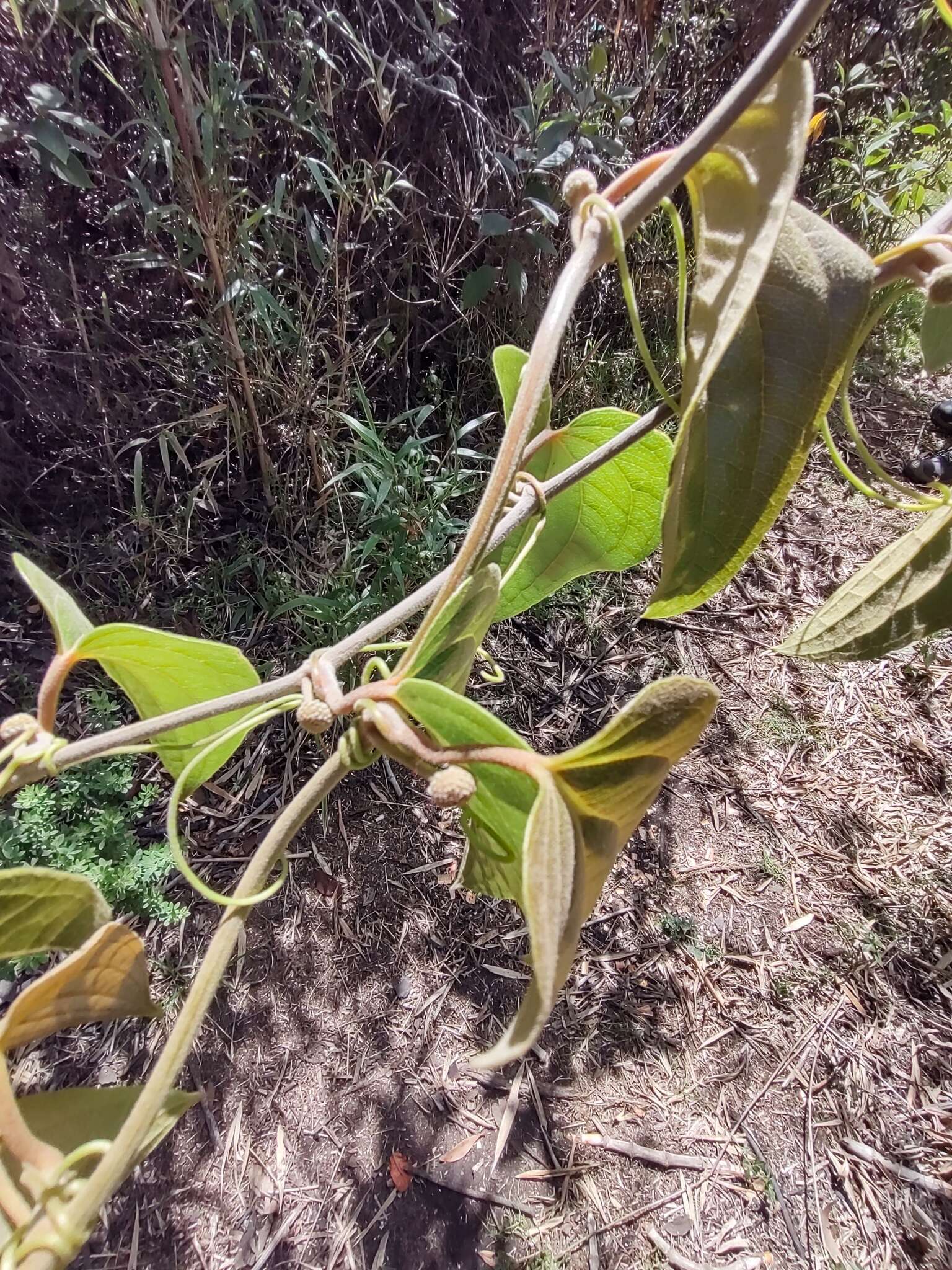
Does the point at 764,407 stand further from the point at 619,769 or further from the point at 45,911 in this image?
the point at 45,911

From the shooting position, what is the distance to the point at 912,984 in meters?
1.10

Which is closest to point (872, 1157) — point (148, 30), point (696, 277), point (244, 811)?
point (244, 811)

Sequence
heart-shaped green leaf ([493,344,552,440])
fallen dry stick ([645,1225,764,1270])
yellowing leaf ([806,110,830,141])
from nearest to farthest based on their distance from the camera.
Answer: heart-shaped green leaf ([493,344,552,440]), fallen dry stick ([645,1225,764,1270]), yellowing leaf ([806,110,830,141])

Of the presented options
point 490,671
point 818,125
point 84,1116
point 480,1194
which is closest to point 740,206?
point 84,1116

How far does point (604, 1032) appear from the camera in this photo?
41.3 inches

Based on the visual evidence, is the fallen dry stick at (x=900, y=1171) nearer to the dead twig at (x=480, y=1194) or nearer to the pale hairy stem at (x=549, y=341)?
the dead twig at (x=480, y=1194)

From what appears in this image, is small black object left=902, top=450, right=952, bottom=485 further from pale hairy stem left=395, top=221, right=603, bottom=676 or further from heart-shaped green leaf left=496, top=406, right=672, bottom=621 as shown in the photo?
pale hairy stem left=395, top=221, right=603, bottom=676

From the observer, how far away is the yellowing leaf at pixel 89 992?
0.32m

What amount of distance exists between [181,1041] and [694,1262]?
951 millimetres

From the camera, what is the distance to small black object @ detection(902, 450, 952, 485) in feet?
5.59

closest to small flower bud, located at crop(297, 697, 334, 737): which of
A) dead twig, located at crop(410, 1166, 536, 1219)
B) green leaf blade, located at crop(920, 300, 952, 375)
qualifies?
green leaf blade, located at crop(920, 300, 952, 375)

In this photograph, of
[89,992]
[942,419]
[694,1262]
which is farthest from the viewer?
[942,419]

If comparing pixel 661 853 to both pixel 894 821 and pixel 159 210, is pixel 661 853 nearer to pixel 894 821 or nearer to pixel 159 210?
pixel 894 821

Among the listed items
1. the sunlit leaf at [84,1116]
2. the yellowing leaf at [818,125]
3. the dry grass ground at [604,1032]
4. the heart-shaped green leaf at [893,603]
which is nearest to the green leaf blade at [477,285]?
the dry grass ground at [604,1032]
